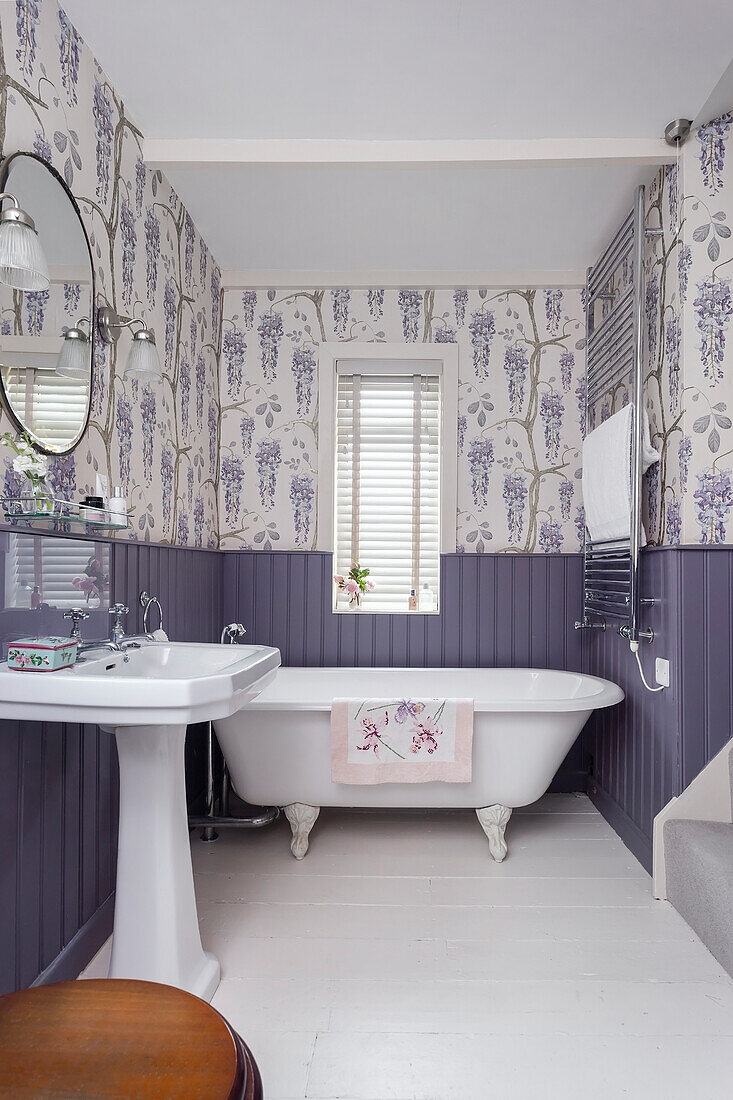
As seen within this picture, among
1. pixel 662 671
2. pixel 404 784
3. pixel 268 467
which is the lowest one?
pixel 404 784

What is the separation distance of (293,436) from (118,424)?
54.7 inches

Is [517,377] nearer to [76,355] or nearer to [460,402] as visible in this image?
[460,402]

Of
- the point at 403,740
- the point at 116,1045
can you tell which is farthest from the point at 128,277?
the point at 116,1045

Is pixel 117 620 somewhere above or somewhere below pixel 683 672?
above

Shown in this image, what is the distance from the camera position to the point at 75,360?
1.95 m

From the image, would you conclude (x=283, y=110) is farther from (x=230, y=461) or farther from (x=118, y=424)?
(x=230, y=461)

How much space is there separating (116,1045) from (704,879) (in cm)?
179

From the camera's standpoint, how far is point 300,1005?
1.81 meters

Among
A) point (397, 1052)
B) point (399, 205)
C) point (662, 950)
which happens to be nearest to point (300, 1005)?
point (397, 1052)

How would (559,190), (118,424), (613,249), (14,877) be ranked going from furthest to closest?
(613,249) < (559,190) < (118,424) < (14,877)

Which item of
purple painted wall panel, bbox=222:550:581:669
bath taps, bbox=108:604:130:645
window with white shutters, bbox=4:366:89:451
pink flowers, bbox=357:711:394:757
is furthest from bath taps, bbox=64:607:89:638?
purple painted wall panel, bbox=222:550:581:669

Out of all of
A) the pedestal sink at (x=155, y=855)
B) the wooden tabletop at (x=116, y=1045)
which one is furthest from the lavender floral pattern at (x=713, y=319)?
the wooden tabletop at (x=116, y=1045)

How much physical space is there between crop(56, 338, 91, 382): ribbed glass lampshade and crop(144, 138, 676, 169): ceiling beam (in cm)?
91

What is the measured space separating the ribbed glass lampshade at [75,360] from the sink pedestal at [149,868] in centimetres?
95
